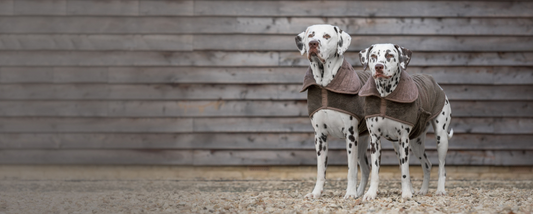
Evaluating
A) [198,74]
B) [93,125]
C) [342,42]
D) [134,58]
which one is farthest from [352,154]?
[93,125]

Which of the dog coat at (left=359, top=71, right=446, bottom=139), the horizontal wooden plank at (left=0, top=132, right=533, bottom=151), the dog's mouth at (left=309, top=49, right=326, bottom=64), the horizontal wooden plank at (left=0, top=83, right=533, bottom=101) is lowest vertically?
the horizontal wooden plank at (left=0, top=132, right=533, bottom=151)

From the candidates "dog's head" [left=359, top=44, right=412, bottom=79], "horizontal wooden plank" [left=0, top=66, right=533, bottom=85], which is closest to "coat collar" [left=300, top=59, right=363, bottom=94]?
"dog's head" [left=359, top=44, right=412, bottom=79]

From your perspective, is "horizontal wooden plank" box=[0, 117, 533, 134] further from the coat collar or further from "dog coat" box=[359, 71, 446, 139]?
"dog coat" box=[359, 71, 446, 139]

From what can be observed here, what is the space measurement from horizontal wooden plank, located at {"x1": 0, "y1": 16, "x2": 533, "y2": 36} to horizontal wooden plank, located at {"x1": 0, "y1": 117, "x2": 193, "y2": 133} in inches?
47.2

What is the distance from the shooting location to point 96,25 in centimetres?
671

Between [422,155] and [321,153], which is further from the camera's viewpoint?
[422,155]

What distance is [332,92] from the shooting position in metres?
4.38

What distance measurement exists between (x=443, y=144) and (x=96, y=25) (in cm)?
469

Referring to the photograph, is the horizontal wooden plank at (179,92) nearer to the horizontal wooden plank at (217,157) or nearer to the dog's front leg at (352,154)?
the horizontal wooden plank at (217,157)

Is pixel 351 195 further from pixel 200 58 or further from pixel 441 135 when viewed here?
pixel 200 58

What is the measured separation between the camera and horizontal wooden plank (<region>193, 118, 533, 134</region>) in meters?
6.67

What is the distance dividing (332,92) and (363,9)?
2.71m

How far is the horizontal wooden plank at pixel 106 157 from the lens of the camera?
22.0ft

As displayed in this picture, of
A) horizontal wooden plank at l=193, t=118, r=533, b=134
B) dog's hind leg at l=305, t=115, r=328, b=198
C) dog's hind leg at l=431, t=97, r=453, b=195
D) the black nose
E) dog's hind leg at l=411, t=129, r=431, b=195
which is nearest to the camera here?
the black nose
